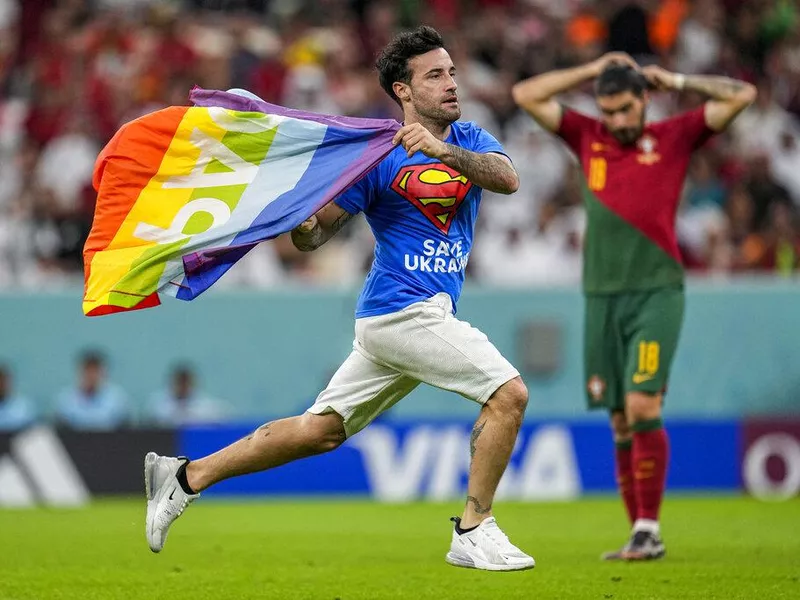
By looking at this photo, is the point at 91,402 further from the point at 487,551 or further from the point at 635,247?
the point at 487,551

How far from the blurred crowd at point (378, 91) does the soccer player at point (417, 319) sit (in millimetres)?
9165

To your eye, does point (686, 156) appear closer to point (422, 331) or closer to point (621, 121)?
point (621, 121)

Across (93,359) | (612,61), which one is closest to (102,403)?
(93,359)

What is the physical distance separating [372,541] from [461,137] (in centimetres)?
427

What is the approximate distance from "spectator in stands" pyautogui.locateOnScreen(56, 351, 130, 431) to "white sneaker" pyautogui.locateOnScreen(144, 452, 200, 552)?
856 cm

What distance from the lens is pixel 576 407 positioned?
1712cm

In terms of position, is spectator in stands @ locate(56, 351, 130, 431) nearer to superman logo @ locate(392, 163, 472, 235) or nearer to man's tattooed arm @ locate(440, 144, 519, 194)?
superman logo @ locate(392, 163, 472, 235)

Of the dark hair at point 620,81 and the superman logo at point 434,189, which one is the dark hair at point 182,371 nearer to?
the dark hair at point 620,81

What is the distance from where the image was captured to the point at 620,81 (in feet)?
32.0

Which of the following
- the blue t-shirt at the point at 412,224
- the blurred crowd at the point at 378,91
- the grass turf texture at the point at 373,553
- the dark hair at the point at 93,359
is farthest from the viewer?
the blurred crowd at the point at 378,91

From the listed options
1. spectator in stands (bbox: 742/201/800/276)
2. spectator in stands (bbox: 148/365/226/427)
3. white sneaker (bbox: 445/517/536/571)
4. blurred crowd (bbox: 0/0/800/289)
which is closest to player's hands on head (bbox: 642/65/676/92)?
white sneaker (bbox: 445/517/536/571)

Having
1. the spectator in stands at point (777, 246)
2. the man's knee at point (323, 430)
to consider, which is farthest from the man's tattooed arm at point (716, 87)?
the spectator in stands at point (777, 246)

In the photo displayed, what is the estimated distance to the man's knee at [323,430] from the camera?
774 cm

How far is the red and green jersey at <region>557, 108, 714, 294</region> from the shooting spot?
9.88m
